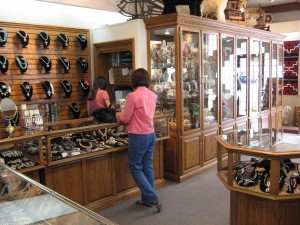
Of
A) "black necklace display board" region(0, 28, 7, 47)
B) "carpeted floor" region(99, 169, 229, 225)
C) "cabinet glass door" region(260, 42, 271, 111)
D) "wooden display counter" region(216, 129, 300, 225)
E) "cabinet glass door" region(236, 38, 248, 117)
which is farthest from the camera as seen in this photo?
"cabinet glass door" region(260, 42, 271, 111)

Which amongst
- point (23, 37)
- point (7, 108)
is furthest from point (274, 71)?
point (7, 108)

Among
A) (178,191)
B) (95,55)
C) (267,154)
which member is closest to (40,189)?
(267,154)

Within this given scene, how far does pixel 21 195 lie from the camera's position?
209 cm

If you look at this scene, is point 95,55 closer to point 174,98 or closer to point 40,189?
point 174,98

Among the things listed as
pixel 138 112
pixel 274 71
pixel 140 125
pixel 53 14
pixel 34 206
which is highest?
pixel 53 14

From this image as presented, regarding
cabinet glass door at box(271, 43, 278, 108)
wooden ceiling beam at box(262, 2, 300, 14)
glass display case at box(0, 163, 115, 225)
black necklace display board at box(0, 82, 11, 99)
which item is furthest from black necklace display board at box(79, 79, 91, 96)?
wooden ceiling beam at box(262, 2, 300, 14)

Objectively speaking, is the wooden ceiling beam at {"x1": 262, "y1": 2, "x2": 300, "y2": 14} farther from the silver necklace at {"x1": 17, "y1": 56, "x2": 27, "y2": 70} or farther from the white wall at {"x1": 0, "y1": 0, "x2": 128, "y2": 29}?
the silver necklace at {"x1": 17, "y1": 56, "x2": 27, "y2": 70}

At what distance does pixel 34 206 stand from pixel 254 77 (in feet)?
17.9

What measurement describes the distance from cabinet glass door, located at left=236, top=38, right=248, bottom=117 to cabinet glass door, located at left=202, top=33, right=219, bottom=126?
2.50 feet

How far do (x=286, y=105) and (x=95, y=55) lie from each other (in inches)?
246

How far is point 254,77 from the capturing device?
646 cm

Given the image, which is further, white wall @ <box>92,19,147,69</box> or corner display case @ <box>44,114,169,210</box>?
white wall @ <box>92,19,147,69</box>

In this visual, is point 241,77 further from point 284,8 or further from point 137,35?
point 284,8

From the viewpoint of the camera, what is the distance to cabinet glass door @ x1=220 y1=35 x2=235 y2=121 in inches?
218
